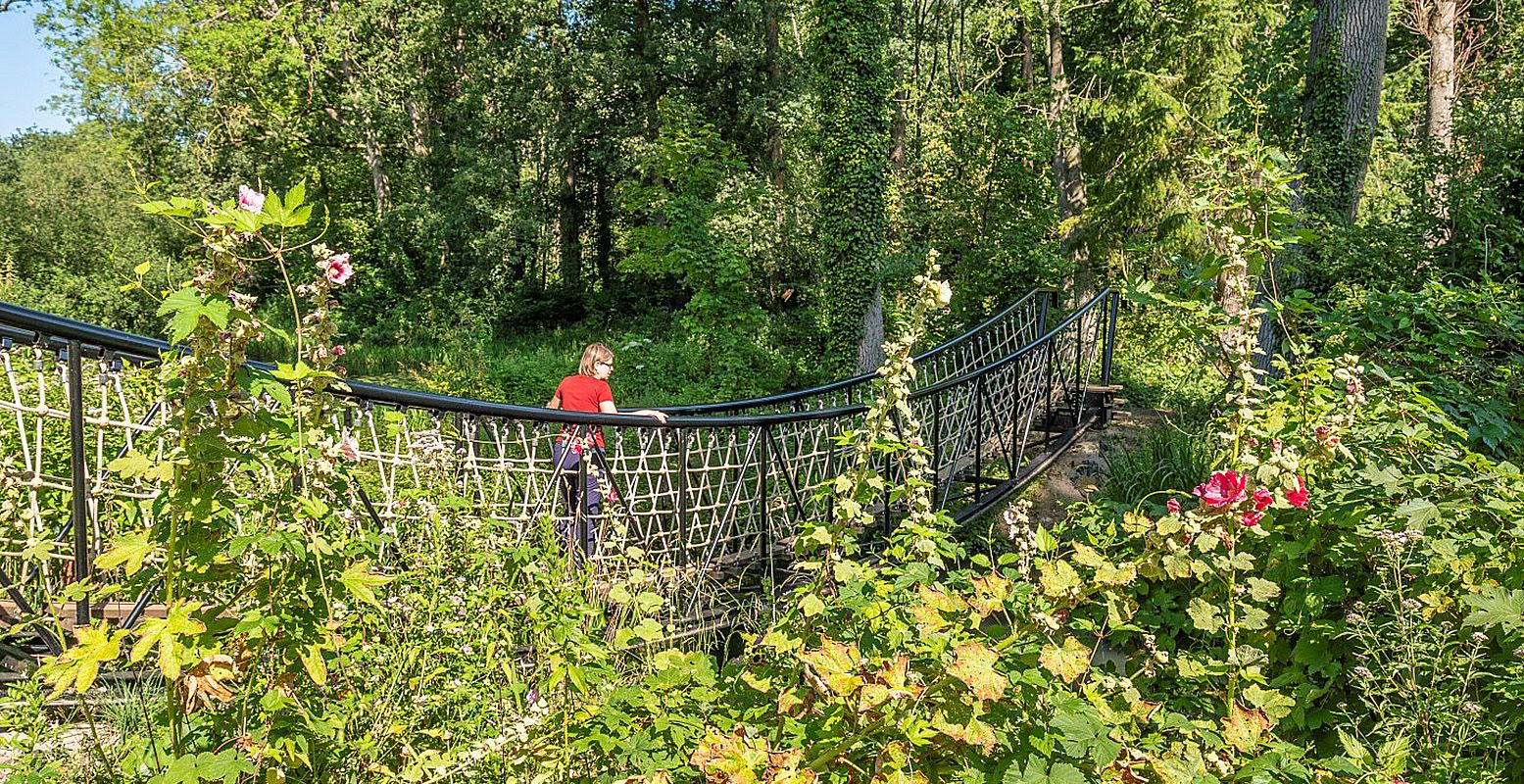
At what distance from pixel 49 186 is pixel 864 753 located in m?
24.6

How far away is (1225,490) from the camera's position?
1.89m

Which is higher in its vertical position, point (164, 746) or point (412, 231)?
point (412, 231)

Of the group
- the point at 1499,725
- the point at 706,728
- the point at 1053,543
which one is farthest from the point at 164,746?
the point at 1499,725

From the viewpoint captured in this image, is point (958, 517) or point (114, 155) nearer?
point (958, 517)

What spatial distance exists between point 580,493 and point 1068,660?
1796 mm

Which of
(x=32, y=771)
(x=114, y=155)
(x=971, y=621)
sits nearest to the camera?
(x=32, y=771)

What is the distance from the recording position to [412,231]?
19344mm

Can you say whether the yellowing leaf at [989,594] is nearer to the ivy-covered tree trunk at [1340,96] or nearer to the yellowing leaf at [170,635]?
the yellowing leaf at [170,635]

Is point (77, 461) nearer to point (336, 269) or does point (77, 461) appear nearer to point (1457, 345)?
point (336, 269)

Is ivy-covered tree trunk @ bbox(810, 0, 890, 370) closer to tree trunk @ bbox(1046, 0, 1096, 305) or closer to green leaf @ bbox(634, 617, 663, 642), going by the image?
tree trunk @ bbox(1046, 0, 1096, 305)

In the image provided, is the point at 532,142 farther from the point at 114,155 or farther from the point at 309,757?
the point at 309,757

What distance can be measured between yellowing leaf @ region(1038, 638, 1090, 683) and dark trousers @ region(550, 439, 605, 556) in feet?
4.96

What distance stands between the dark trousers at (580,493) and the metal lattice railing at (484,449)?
21 mm

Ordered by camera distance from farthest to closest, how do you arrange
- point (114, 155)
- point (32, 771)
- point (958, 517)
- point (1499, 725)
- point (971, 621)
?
point (114, 155) < point (958, 517) < point (1499, 725) < point (971, 621) < point (32, 771)
